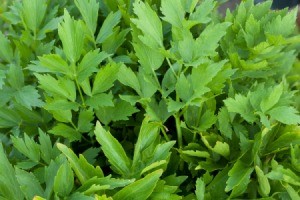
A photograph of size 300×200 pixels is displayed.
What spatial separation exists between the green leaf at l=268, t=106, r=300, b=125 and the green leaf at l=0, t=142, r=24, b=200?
1.10 ft

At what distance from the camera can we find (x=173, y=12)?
2.01ft

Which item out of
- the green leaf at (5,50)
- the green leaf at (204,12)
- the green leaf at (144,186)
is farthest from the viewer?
the green leaf at (5,50)

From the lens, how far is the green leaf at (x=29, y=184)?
21.4 inches

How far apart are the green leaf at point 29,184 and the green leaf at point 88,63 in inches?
5.5

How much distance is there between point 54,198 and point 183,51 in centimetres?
25

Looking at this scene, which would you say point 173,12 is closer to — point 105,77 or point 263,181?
point 105,77

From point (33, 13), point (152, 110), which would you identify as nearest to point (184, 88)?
point (152, 110)

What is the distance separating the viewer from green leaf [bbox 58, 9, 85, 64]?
584mm

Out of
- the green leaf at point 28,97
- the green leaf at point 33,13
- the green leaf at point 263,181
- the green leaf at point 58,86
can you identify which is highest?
the green leaf at point 33,13

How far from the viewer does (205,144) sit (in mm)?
618

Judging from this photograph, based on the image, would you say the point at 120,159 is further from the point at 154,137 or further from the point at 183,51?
the point at 183,51

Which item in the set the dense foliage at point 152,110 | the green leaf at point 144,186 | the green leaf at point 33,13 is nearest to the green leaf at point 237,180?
the dense foliage at point 152,110

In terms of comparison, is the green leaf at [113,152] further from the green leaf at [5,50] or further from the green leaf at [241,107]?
the green leaf at [5,50]

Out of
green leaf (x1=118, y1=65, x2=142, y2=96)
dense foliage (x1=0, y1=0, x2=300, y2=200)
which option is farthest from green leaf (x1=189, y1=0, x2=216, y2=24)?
green leaf (x1=118, y1=65, x2=142, y2=96)
